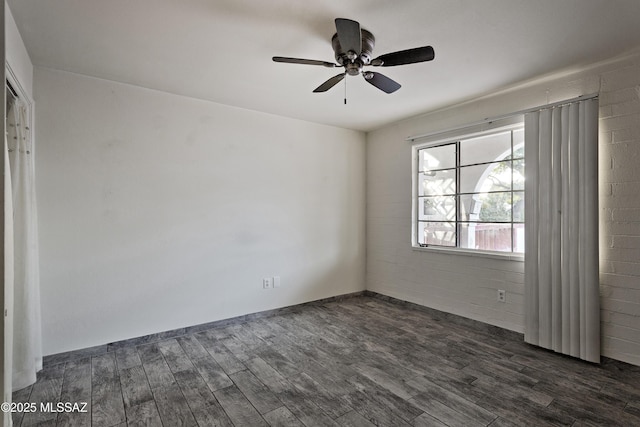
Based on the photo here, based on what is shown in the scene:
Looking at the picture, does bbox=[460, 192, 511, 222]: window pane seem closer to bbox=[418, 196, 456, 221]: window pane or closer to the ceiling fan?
bbox=[418, 196, 456, 221]: window pane

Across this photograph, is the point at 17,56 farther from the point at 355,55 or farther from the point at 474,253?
the point at 474,253

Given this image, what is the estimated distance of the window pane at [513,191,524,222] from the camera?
3.08m

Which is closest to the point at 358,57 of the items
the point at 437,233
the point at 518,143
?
the point at 518,143

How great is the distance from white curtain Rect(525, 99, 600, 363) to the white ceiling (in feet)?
1.72

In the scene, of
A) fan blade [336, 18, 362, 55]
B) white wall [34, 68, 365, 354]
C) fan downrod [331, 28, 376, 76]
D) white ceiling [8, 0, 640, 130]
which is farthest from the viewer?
white wall [34, 68, 365, 354]

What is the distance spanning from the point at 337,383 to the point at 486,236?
2233mm

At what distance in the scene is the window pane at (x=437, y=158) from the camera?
12.4 ft

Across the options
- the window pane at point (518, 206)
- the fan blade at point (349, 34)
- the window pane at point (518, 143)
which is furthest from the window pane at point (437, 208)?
the fan blade at point (349, 34)

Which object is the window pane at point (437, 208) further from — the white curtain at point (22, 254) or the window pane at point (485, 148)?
the white curtain at point (22, 254)

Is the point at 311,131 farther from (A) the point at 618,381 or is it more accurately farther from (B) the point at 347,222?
(A) the point at 618,381

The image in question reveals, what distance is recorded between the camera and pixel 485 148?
343 cm

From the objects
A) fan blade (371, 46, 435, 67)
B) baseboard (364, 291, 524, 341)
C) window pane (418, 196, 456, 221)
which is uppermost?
fan blade (371, 46, 435, 67)

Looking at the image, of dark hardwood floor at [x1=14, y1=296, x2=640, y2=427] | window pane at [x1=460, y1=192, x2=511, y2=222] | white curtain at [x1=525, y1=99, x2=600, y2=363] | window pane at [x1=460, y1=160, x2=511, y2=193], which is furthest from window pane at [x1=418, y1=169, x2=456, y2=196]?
dark hardwood floor at [x1=14, y1=296, x2=640, y2=427]

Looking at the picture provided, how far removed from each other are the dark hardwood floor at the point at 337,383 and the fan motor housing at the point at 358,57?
2210 millimetres
